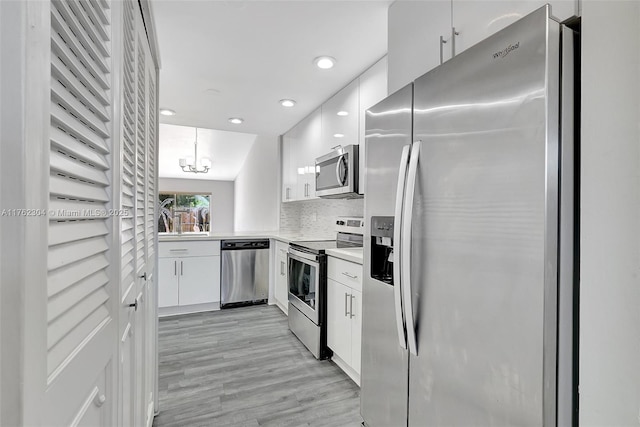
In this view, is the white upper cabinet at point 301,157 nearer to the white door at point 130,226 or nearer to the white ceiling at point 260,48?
the white ceiling at point 260,48

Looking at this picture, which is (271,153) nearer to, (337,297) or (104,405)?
(337,297)

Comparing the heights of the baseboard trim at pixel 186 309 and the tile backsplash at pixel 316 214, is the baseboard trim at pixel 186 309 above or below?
below

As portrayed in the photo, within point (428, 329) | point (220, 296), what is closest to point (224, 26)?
point (428, 329)

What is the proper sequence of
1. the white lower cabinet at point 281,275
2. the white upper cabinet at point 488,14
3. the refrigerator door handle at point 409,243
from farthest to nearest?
the white lower cabinet at point 281,275
the refrigerator door handle at point 409,243
the white upper cabinet at point 488,14

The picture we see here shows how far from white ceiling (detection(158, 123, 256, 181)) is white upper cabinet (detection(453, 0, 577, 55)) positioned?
5.41 meters

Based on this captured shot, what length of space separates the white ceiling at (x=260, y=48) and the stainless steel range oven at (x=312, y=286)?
1.38 metres

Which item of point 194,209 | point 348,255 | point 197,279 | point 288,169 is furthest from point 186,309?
point 194,209

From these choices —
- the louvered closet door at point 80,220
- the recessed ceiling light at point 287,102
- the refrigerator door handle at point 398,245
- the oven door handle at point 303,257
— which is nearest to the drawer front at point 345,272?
the oven door handle at point 303,257

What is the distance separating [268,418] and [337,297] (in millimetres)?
905

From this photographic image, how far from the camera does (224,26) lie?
186cm

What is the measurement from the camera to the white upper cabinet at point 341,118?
256cm

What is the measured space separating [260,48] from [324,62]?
469 mm

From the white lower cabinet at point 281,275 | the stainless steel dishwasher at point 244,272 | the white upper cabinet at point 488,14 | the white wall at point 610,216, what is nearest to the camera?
the white wall at point 610,216

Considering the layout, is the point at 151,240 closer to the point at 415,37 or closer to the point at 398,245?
the point at 398,245
